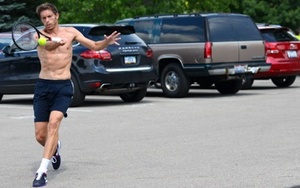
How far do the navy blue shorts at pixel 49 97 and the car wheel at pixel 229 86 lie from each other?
1356cm

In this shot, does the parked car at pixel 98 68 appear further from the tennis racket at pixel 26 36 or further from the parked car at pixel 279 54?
the tennis racket at pixel 26 36

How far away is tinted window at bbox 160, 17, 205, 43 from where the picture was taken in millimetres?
21766

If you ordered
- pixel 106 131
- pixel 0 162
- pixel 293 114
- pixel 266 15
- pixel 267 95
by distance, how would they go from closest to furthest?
pixel 0 162 → pixel 106 131 → pixel 293 114 → pixel 267 95 → pixel 266 15

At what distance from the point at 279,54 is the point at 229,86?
7.04 ft

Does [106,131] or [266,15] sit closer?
[106,131]

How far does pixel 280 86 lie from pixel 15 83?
909 centimetres

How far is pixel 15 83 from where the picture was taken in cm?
1984

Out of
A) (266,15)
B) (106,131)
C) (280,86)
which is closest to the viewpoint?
(106,131)

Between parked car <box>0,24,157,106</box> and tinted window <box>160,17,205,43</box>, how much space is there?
2.13 meters

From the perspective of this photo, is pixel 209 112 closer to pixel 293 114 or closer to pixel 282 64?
pixel 293 114

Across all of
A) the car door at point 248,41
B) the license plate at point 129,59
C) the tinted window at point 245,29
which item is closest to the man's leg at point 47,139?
the license plate at point 129,59

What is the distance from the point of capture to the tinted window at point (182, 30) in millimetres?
21766

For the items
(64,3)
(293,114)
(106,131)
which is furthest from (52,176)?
(64,3)

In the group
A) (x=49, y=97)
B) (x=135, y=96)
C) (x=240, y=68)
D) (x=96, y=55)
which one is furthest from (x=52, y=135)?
(x=240, y=68)
